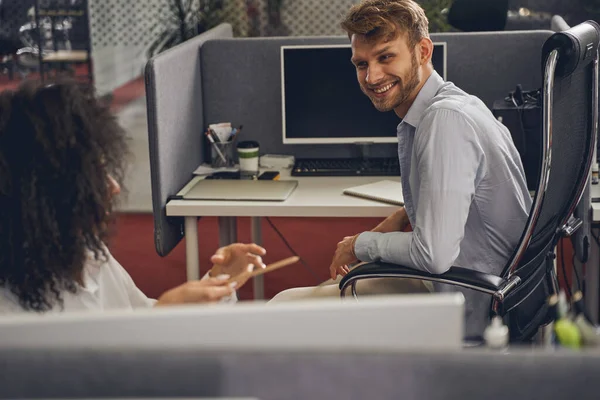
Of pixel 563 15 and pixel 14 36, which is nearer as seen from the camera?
pixel 563 15

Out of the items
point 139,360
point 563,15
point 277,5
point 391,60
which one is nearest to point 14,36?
point 277,5

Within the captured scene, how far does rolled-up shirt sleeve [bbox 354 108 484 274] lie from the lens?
5.39 ft

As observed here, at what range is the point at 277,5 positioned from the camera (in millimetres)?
7281

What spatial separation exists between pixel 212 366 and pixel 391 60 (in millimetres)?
1364

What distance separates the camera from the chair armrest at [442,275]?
64.0 inches

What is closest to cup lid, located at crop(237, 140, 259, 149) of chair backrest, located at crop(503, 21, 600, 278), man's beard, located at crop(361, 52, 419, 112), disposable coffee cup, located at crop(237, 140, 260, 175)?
disposable coffee cup, located at crop(237, 140, 260, 175)

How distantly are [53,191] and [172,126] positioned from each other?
1.33 meters

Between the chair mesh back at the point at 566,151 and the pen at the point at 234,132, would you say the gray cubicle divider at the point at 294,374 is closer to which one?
the chair mesh back at the point at 566,151

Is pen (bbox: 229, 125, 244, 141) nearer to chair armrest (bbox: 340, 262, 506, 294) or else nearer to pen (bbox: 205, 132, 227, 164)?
pen (bbox: 205, 132, 227, 164)

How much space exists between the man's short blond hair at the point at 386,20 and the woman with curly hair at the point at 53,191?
0.83 meters

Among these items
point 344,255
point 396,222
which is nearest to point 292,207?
point 396,222

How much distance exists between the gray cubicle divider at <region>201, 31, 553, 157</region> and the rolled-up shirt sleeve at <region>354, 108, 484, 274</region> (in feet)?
3.69

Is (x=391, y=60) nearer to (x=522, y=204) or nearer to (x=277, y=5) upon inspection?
(x=522, y=204)

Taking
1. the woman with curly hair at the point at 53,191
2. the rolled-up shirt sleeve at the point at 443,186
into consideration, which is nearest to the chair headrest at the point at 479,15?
the rolled-up shirt sleeve at the point at 443,186
